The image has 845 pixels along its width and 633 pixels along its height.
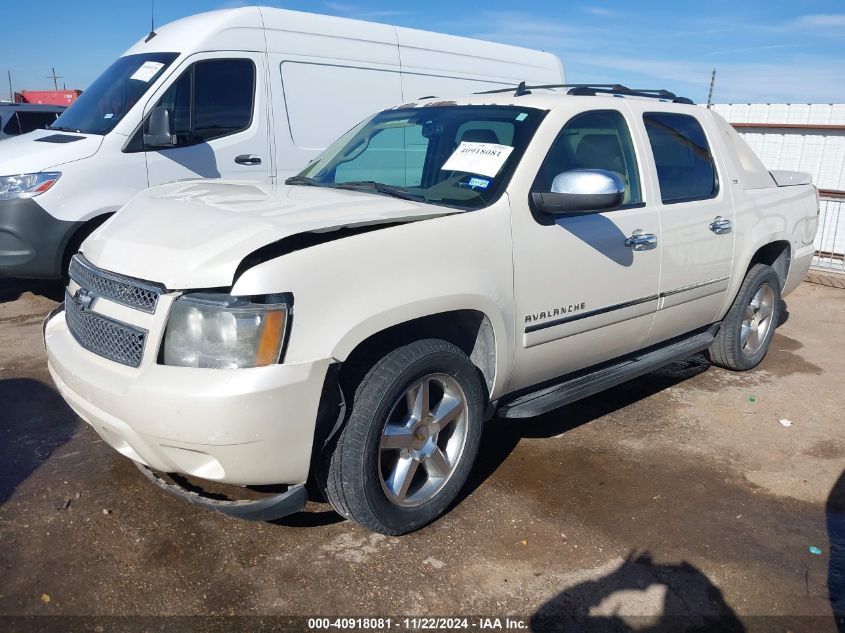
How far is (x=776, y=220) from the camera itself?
501 cm

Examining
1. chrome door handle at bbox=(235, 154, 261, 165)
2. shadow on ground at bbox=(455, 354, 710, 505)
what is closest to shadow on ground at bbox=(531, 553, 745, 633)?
shadow on ground at bbox=(455, 354, 710, 505)

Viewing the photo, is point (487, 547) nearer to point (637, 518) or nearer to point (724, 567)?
point (637, 518)

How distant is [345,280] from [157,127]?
4337 mm

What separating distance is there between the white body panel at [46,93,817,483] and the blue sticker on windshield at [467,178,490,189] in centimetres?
11

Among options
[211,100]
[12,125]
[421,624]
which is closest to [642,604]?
[421,624]

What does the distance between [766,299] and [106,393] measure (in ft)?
15.3

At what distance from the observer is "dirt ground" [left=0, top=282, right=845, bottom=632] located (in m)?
2.66

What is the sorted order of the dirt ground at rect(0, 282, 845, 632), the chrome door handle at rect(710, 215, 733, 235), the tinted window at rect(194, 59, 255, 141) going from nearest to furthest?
the dirt ground at rect(0, 282, 845, 632), the chrome door handle at rect(710, 215, 733, 235), the tinted window at rect(194, 59, 255, 141)

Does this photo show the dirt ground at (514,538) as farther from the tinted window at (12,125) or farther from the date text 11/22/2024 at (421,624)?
the tinted window at (12,125)

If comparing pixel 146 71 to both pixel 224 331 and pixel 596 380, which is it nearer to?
pixel 224 331

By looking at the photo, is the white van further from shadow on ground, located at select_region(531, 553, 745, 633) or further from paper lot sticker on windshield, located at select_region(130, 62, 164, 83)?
shadow on ground, located at select_region(531, 553, 745, 633)

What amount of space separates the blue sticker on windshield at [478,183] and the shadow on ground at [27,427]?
8.54ft

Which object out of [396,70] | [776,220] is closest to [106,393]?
[776,220]

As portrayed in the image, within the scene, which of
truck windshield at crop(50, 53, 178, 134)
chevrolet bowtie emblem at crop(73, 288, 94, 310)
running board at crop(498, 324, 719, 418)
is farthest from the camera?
truck windshield at crop(50, 53, 178, 134)
